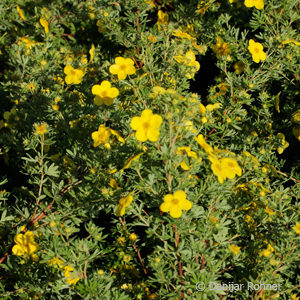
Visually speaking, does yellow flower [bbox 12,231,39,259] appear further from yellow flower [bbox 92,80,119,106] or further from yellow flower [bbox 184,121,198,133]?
yellow flower [bbox 184,121,198,133]

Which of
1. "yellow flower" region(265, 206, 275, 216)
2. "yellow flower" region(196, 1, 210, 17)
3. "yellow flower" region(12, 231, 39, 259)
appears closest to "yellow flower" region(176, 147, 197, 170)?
"yellow flower" region(265, 206, 275, 216)

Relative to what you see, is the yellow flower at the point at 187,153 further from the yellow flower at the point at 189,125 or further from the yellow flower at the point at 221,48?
the yellow flower at the point at 221,48

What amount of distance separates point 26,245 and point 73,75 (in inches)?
45.8

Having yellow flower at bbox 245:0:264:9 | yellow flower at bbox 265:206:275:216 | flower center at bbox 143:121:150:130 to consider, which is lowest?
yellow flower at bbox 265:206:275:216

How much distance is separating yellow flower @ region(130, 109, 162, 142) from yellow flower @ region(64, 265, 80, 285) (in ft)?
2.68

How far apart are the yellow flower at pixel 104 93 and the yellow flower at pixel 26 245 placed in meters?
0.86

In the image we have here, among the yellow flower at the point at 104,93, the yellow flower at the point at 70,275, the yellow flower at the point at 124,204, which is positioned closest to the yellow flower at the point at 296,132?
the yellow flower at the point at 104,93

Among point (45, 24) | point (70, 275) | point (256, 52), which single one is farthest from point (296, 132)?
point (45, 24)

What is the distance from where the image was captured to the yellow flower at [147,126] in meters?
1.56

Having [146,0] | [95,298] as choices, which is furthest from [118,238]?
[146,0]

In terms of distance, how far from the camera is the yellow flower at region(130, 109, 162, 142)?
1562mm

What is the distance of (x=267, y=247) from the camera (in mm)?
1967

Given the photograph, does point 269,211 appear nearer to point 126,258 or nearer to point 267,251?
point 267,251

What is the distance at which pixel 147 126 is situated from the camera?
162cm
